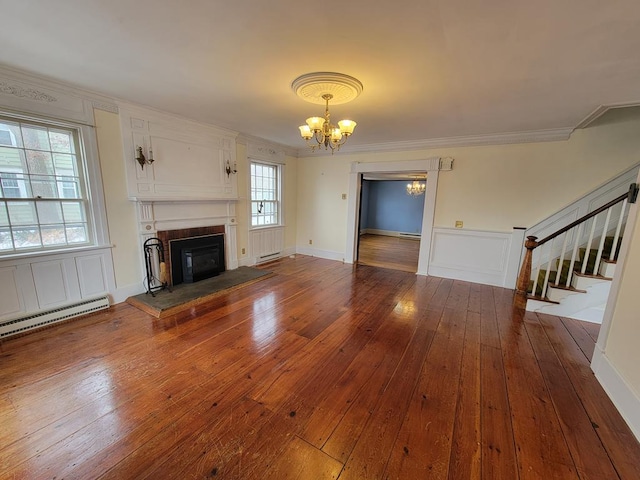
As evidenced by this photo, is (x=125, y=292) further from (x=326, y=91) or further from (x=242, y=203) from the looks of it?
(x=326, y=91)

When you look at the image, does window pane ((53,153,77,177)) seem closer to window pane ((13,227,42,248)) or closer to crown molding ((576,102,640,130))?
window pane ((13,227,42,248))

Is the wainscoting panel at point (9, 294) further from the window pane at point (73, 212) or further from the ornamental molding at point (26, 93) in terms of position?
the ornamental molding at point (26, 93)

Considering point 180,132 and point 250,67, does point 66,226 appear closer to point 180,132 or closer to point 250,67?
point 180,132

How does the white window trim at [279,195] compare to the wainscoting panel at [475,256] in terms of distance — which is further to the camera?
the white window trim at [279,195]

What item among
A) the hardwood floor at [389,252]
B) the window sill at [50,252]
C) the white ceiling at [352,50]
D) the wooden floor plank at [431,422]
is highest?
the white ceiling at [352,50]

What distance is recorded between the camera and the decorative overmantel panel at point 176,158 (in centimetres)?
333

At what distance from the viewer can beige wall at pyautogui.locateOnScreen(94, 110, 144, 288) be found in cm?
308

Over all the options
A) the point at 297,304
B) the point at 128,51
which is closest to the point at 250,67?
the point at 128,51

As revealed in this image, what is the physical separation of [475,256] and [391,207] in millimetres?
5607

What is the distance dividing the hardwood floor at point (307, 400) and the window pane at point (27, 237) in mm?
933

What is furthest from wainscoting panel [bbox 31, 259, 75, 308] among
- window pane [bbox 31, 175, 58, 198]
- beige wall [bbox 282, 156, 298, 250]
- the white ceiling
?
beige wall [bbox 282, 156, 298, 250]

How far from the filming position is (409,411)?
1771 millimetres

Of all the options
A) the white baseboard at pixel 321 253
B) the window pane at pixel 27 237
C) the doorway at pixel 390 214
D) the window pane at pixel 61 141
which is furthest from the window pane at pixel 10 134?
the doorway at pixel 390 214

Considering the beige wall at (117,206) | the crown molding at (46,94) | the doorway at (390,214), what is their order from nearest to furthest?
the crown molding at (46,94)
the beige wall at (117,206)
the doorway at (390,214)
